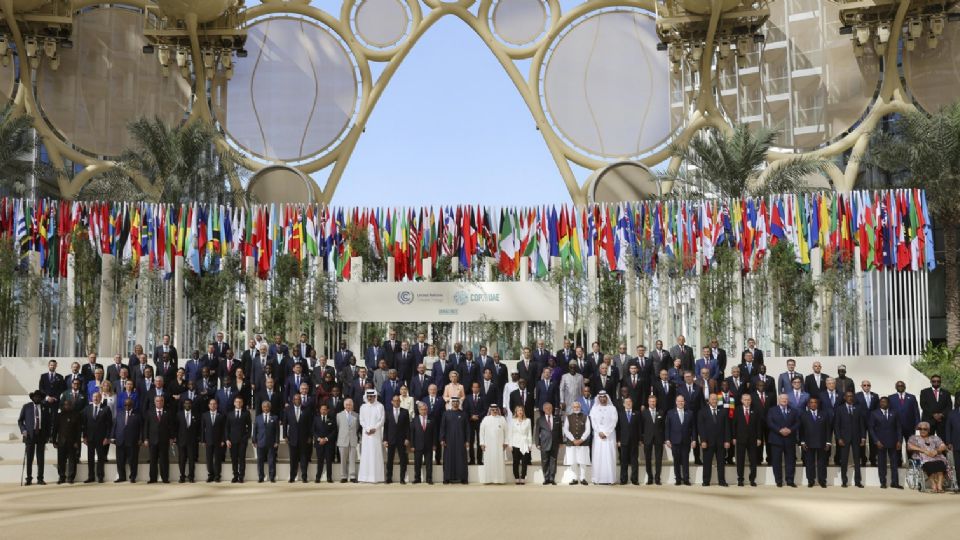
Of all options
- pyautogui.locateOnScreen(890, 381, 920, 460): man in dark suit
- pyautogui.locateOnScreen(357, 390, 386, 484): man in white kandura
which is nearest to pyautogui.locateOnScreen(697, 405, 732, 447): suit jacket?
pyautogui.locateOnScreen(890, 381, 920, 460): man in dark suit

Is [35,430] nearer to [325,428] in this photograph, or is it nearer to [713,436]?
[325,428]

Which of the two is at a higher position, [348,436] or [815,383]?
[815,383]

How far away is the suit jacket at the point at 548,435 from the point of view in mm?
14852

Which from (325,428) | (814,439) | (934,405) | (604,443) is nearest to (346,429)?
(325,428)

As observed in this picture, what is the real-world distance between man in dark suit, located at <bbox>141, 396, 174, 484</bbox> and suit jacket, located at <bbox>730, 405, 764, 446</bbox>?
7620 mm

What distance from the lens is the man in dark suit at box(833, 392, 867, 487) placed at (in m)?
14.8

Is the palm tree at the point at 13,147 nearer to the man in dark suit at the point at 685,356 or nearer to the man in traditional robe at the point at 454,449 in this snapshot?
the man in traditional robe at the point at 454,449

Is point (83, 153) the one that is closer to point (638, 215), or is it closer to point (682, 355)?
point (638, 215)

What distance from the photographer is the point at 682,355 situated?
1728 centimetres

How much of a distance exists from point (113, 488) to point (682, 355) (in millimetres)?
8450

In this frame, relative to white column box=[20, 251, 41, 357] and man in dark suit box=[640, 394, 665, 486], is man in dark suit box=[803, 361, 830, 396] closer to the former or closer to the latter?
man in dark suit box=[640, 394, 665, 486]

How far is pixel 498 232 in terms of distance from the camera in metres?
24.8

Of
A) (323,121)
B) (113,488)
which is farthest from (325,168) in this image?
(113,488)

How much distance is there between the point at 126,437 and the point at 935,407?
10.8 meters
